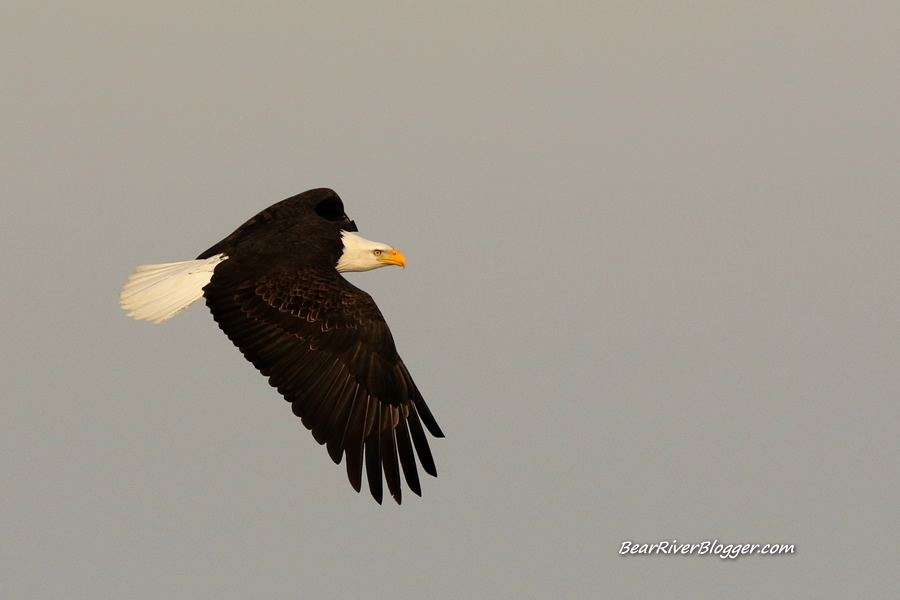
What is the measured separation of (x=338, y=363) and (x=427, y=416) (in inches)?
32.3

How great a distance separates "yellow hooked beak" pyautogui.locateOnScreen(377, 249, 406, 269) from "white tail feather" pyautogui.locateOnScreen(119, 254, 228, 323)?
Result: 154 cm

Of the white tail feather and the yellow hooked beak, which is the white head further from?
→ the white tail feather

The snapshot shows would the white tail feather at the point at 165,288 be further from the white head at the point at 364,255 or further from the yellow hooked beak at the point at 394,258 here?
the yellow hooked beak at the point at 394,258

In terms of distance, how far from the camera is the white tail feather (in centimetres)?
961

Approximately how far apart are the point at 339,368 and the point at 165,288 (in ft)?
6.14

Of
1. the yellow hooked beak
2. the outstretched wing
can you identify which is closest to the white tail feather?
the outstretched wing

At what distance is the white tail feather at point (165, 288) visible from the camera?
31.5 ft

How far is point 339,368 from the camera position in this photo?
8984mm

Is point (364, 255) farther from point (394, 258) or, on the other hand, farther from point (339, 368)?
point (339, 368)

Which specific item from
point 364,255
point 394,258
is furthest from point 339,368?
point 394,258

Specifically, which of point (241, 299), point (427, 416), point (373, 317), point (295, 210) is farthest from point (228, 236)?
point (427, 416)

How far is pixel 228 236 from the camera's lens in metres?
10.6

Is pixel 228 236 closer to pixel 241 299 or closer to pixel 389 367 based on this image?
pixel 241 299

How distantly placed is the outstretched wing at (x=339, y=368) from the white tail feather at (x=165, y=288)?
1.44 ft
